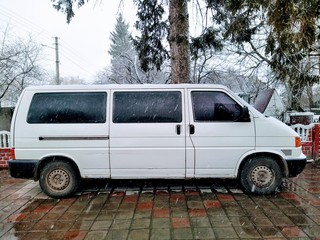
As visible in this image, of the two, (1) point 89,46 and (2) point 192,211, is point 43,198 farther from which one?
(1) point 89,46

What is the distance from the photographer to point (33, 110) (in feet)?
15.7

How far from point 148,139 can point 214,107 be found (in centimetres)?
120

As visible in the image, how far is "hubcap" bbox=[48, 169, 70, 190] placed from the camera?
4848 millimetres

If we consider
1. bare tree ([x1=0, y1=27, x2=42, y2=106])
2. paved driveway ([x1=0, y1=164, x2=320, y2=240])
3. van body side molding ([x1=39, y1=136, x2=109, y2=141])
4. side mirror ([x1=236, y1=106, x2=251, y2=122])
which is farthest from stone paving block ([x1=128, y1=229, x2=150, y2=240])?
bare tree ([x1=0, y1=27, x2=42, y2=106])

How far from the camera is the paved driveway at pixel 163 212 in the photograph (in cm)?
352

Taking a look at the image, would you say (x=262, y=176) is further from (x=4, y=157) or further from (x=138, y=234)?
(x=4, y=157)

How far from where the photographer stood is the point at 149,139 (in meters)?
4.72

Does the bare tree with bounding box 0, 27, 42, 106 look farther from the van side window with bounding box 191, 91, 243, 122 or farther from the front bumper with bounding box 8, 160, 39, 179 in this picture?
the van side window with bounding box 191, 91, 243, 122

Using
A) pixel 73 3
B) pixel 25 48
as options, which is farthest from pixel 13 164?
pixel 25 48

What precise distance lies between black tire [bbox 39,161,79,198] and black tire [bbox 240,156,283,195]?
9.25 ft

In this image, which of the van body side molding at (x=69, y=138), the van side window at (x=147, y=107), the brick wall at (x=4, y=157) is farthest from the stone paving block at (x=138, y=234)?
the brick wall at (x=4, y=157)


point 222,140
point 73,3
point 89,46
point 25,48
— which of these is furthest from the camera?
point 89,46

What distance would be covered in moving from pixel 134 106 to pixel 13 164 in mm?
2177

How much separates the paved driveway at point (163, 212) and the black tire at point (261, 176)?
5.7 inches
